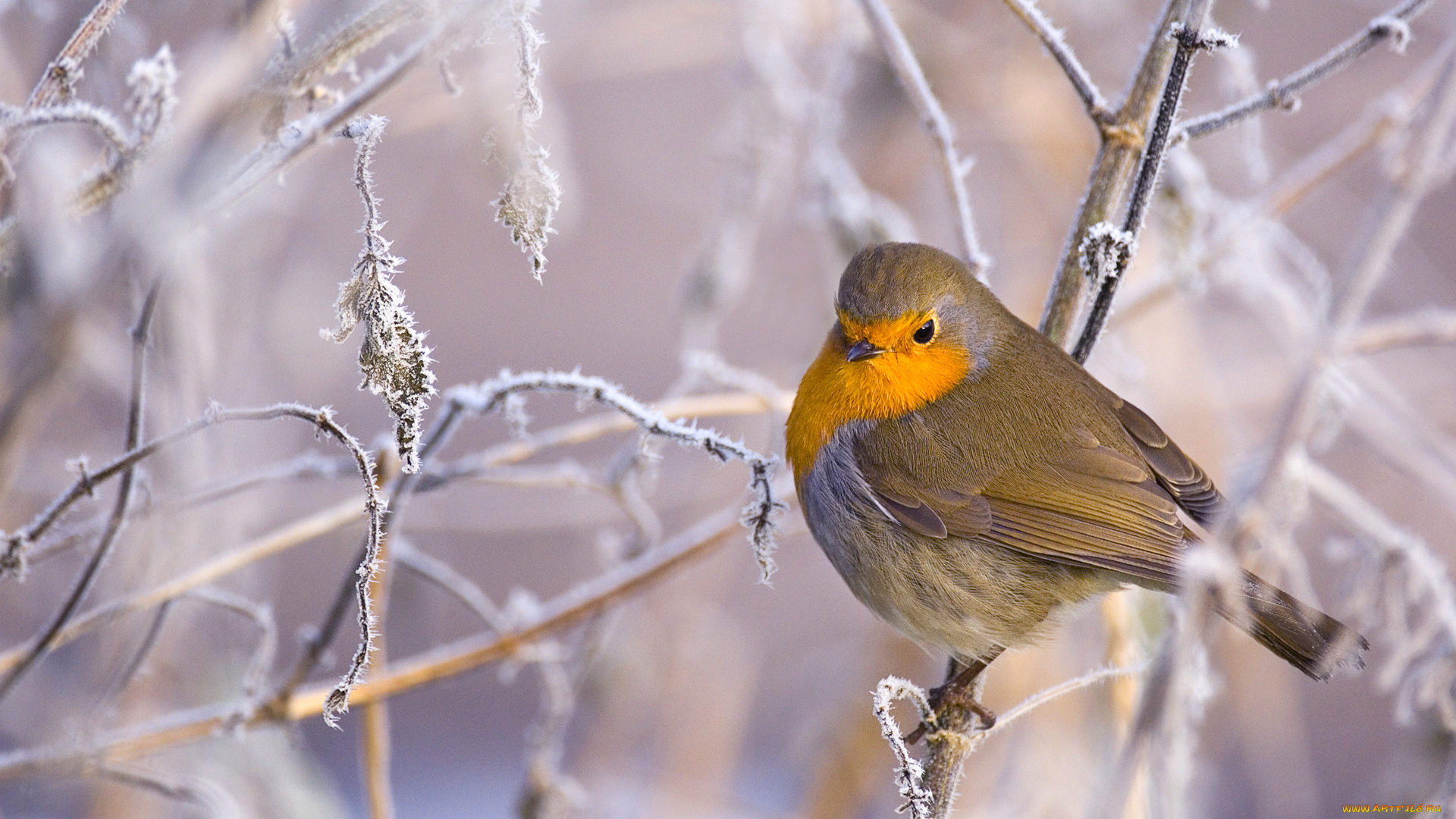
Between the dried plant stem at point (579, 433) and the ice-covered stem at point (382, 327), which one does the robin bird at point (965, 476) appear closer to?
the dried plant stem at point (579, 433)

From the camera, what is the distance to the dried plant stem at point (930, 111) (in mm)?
1762

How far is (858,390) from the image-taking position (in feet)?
7.57

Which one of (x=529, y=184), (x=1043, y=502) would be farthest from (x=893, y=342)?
(x=529, y=184)

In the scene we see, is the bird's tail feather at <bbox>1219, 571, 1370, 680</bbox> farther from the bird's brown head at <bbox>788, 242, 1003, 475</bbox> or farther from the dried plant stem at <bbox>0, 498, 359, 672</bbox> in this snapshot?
the dried plant stem at <bbox>0, 498, 359, 672</bbox>

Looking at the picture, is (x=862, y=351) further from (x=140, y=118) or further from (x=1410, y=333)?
(x=140, y=118)

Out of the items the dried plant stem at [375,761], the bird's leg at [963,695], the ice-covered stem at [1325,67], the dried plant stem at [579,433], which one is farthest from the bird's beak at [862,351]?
the dried plant stem at [375,761]

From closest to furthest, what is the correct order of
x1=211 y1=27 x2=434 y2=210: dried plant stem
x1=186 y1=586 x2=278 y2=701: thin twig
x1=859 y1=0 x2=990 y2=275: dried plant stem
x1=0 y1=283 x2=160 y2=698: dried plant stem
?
x1=211 y1=27 x2=434 y2=210: dried plant stem → x1=0 y1=283 x2=160 y2=698: dried plant stem → x1=186 y1=586 x2=278 y2=701: thin twig → x1=859 y1=0 x2=990 y2=275: dried plant stem

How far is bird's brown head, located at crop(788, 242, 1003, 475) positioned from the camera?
7.40 ft

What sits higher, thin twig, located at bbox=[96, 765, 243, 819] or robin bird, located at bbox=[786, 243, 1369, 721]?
robin bird, located at bbox=[786, 243, 1369, 721]

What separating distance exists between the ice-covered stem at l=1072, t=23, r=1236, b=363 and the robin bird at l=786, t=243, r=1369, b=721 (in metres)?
0.37

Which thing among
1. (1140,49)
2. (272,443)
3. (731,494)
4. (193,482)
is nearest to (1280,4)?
(731,494)

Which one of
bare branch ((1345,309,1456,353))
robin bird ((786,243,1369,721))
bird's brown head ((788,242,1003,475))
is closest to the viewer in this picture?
→ bare branch ((1345,309,1456,353))

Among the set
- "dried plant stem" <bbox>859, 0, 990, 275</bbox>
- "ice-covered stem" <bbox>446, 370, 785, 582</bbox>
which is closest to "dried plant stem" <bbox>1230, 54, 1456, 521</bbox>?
"ice-covered stem" <bbox>446, 370, 785, 582</bbox>

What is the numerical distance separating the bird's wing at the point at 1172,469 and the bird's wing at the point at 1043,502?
0.10 ft
